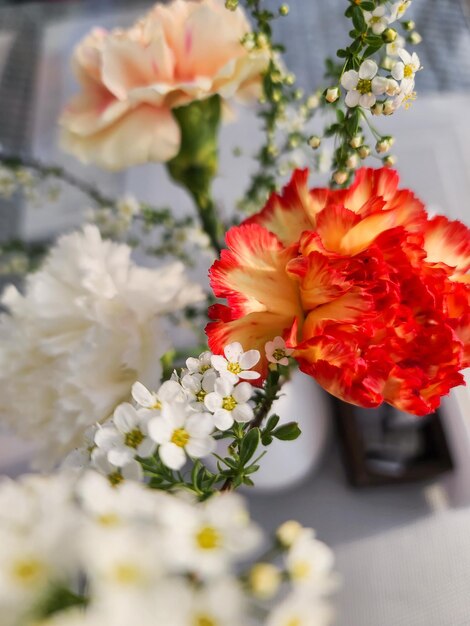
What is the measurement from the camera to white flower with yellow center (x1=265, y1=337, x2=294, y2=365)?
0.59 ft

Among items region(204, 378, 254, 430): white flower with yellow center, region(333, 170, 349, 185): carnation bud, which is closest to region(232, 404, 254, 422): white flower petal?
region(204, 378, 254, 430): white flower with yellow center

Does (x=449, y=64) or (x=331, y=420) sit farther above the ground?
(x=449, y=64)

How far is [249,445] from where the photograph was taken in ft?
0.56

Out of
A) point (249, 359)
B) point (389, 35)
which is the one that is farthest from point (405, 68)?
point (249, 359)

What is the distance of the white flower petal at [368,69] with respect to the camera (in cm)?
19

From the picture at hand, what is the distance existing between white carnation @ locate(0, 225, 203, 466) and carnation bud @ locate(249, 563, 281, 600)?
12 centimetres

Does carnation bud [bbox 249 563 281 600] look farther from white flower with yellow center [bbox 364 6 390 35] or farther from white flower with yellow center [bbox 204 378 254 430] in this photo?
white flower with yellow center [bbox 364 6 390 35]

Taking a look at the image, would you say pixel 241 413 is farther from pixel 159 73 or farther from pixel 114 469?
pixel 159 73

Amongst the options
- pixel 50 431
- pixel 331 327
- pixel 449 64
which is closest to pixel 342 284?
pixel 331 327

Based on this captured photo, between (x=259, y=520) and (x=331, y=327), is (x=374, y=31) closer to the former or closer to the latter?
(x=331, y=327)

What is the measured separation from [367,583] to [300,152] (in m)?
0.28

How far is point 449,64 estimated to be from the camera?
1.68 feet

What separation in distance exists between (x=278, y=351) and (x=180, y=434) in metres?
0.05

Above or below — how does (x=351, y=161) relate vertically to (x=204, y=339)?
above
